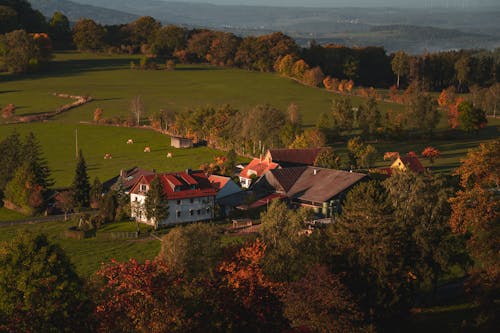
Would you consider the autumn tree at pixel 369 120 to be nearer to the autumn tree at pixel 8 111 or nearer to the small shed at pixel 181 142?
the small shed at pixel 181 142

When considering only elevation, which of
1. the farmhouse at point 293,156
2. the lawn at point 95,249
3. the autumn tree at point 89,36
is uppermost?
the autumn tree at point 89,36

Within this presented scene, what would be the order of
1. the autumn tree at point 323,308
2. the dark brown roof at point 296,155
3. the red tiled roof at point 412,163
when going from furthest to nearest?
the dark brown roof at point 296,155
the red tiled roof at point 412,163
the autumn tree at point 323,308

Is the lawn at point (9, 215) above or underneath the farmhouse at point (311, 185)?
underneath

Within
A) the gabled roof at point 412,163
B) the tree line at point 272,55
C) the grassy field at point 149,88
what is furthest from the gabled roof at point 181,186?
the tree line at point 272,55

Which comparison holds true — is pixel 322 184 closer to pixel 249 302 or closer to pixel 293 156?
pixel 293 156

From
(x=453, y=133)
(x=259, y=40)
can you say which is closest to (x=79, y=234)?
(x=453, y=133)

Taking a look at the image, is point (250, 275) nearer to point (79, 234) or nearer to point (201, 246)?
point (201, 246)

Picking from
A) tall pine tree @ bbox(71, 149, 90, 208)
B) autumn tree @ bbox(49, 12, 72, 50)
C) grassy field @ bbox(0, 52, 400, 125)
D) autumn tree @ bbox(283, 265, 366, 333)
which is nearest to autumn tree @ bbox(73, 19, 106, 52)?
autumn tree @ bbox(49, 12, 72, 50)

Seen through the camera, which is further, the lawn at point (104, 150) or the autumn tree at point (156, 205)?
the lawn at point (104, 150)
